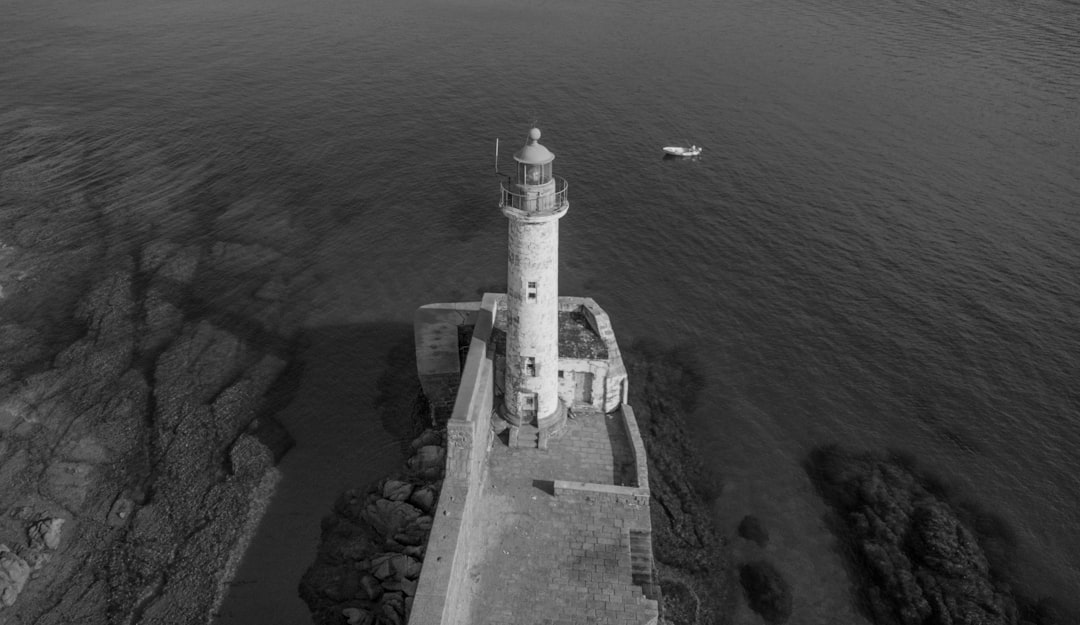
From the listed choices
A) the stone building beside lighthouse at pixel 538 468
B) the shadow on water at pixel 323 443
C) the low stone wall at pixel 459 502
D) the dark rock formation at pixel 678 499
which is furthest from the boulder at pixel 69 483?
the dark rock formation at pixel 678 499

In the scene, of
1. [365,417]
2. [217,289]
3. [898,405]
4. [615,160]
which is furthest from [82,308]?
[898,405]

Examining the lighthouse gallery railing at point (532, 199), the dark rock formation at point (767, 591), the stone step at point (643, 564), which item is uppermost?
the lighthouse gallery railing at point (532, 199)

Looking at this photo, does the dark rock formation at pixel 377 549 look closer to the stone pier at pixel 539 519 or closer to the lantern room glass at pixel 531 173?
the stone pier at pixel 539 519

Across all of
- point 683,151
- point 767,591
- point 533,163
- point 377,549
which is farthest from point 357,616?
point 683,151

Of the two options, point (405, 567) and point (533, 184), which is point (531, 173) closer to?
point (533, 184)

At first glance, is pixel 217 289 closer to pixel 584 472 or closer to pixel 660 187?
pixel 584 472

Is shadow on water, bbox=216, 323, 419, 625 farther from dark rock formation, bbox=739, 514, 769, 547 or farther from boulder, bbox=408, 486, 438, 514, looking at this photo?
dark rock formation, bbox=739, 514, 769, 547
